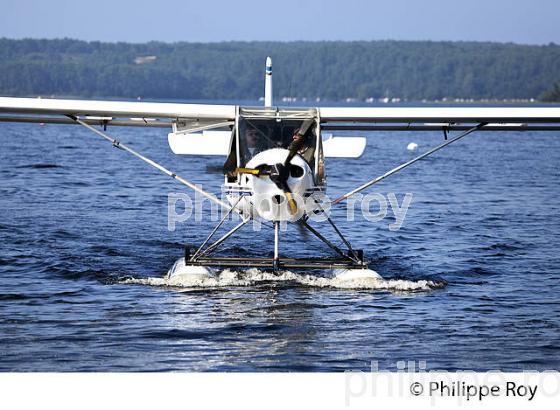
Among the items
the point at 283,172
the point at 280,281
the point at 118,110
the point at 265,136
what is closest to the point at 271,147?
the point at 265,136

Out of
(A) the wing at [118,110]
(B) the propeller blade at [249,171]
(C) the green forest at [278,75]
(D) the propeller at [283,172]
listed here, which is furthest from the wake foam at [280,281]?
(C) the green forest at [278,75]

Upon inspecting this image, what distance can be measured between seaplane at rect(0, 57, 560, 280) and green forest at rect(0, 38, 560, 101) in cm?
15600

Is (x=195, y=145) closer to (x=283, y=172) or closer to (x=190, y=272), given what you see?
(x=190, y=272)

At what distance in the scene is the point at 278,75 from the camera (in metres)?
176

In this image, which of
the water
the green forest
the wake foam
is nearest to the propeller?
the water

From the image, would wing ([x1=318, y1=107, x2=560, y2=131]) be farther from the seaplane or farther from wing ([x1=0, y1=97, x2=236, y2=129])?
wing ([x1=0, y1=97, x2=236, y2=129])

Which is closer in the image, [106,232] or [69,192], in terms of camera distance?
[106,232]

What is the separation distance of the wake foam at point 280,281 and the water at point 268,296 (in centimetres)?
3

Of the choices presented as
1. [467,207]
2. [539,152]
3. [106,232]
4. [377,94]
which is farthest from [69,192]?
[377,94]

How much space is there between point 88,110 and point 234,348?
15.6 ft

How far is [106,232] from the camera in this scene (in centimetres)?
1599

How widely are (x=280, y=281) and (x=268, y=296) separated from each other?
90cm

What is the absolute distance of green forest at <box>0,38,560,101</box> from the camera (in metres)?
173
